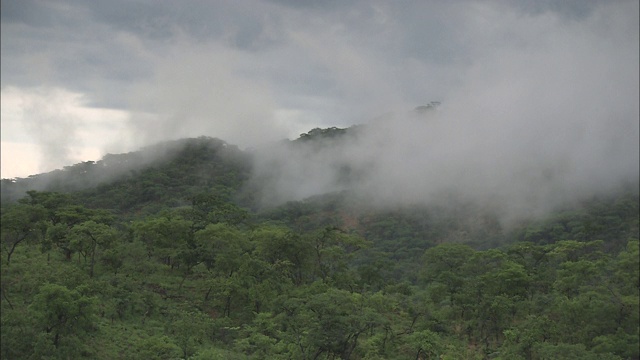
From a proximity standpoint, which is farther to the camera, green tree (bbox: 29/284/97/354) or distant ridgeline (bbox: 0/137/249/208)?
distant ridgeline (bbox: 0/137/249/208)

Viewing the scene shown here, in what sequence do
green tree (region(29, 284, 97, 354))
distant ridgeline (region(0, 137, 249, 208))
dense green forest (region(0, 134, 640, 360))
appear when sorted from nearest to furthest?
green tree (region(29, 284, 97, 354)) → dense green forest (region(0, 134, 640, 360)) → distant ridgeline (region(0, 137, 249, 208))

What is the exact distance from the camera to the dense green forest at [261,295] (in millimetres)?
22578

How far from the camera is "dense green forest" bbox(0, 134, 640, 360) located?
22.6 metres

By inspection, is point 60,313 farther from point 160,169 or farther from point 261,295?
point 160,169

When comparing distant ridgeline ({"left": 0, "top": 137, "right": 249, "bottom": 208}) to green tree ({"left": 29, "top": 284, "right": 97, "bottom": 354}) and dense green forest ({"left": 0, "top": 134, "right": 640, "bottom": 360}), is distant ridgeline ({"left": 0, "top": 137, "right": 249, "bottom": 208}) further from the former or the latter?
green tree ({"left": 29, "top": 284, "right": 97, "bottom": 354})

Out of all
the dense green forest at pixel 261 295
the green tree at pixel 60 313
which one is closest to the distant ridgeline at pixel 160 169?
the dense green forest at pixel 261 295

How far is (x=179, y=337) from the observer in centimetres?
2633

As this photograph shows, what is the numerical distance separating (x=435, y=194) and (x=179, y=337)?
64.8m

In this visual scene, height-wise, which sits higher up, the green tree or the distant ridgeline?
the distant ridgeline

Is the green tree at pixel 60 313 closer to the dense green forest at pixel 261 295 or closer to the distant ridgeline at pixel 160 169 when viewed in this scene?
the dense green forest at pixel 261 295

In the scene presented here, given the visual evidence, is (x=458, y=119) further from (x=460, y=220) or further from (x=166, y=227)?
(x=166, y=227)

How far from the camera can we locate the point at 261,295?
33000 mm

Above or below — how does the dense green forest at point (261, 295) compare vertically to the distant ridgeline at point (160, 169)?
below

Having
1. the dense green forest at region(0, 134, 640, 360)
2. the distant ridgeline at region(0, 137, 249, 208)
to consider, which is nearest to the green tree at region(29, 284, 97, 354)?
the dense green forest at region(0, 134, 640, 360)
